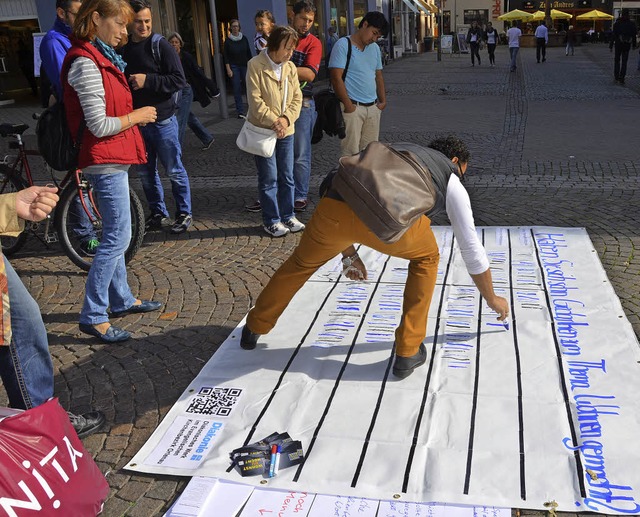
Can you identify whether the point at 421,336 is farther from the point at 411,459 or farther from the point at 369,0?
the point at 369,0

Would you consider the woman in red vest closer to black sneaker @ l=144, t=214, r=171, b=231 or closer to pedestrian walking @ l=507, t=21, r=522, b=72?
black sneaker @ l=144, t=214, r=171, b=231

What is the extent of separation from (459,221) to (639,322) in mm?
1659

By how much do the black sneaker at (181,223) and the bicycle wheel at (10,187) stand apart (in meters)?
1.22

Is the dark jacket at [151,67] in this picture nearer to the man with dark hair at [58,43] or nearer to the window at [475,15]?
the man with dark hair at [58,43]

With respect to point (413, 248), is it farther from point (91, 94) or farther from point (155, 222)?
point (155, 222)

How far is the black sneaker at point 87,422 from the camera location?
119 inches

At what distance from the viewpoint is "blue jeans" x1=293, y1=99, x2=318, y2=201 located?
18.9 ft

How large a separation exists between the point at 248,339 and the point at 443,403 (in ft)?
3.75

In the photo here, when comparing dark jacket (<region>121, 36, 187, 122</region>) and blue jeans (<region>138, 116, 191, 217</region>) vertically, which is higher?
dark jacket (<region>121, 36, 187, 122</region>)

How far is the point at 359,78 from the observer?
6.07 metres

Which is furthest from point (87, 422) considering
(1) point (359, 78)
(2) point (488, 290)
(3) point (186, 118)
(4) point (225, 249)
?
(3) point (186, 118)

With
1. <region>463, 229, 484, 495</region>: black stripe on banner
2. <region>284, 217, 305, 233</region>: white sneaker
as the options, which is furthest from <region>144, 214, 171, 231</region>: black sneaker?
<region>463, 229, 484, 495</region>: black stripe on banner

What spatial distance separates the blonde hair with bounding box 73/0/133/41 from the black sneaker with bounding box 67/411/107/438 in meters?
1.88

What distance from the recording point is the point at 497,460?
8.97ft
